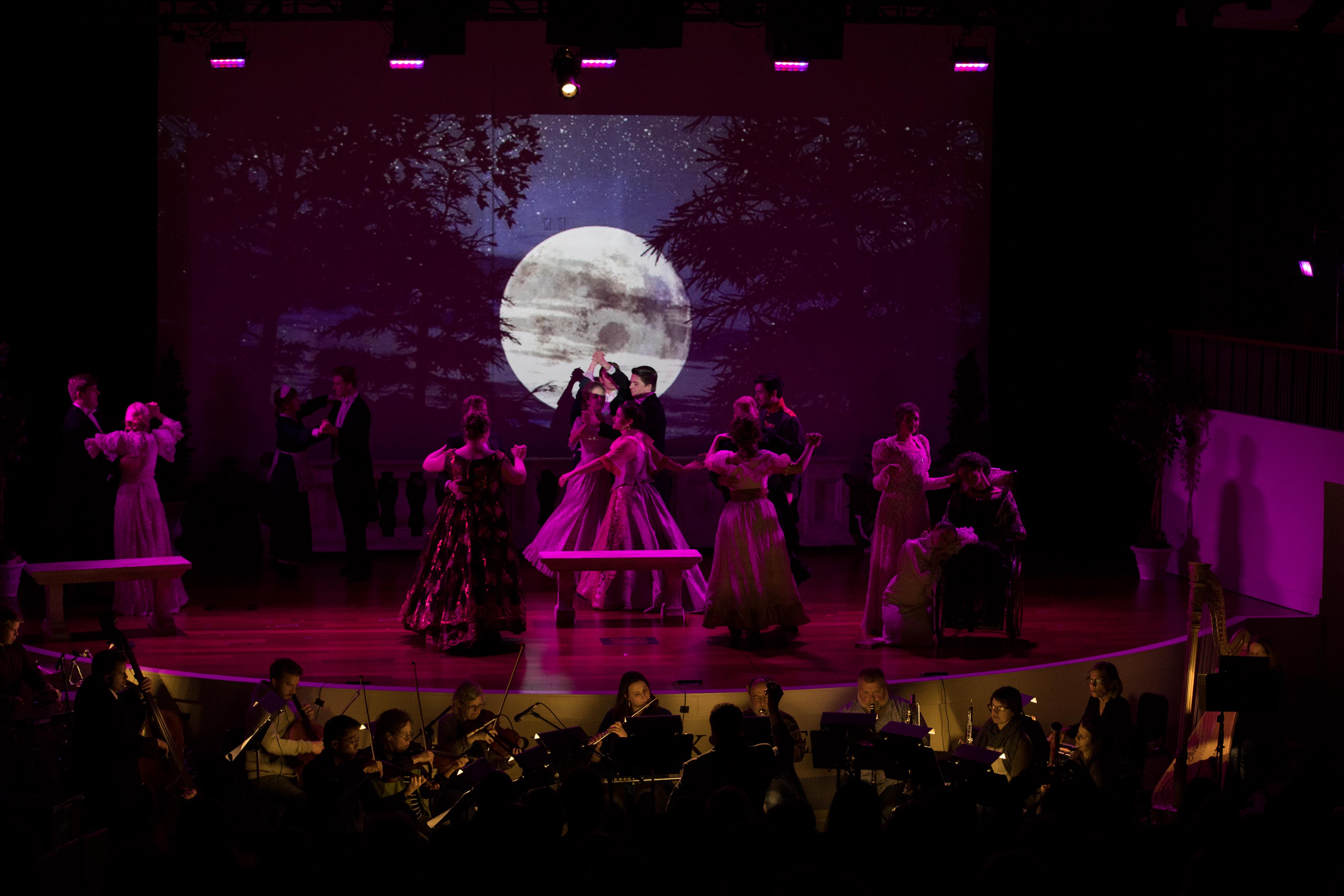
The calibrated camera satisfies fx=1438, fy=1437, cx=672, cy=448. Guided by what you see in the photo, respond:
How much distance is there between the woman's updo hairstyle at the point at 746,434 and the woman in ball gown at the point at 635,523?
81 cm

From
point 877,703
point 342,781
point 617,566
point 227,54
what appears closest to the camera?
point 342,781

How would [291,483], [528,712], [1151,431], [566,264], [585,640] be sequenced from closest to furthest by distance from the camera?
1. [528,712]
2. [585,640]
3. [291,483]
4. [1151,431]
5. [566,264]

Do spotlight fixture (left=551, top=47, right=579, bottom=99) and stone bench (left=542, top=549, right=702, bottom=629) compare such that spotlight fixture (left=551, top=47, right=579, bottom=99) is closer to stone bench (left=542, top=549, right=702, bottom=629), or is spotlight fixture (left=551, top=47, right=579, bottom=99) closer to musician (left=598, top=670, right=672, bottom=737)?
stone bench (left=542, top=549, right=702, bottom=629)

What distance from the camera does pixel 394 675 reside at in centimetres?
767

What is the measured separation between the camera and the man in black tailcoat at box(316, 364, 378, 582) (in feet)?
33.2

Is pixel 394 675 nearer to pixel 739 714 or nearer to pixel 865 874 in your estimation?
pixel 739 714

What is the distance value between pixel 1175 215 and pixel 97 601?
28.2 feet

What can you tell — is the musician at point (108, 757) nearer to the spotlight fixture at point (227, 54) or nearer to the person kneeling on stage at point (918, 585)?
the person kneeling on stage at point (918, 585)

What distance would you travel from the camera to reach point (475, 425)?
26.8 ft

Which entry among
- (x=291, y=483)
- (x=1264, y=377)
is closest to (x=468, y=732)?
(x=291, y=483)

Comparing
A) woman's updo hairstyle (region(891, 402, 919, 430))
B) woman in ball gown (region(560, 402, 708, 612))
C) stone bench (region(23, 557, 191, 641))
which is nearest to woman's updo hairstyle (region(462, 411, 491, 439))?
woman in ball gown (region(560, 402, 708, 612))

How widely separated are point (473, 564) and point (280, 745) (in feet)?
5.67

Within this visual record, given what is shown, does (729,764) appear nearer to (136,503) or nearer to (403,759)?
(403,759)

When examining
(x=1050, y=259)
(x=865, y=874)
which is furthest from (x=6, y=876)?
(x=1050, y=259)
